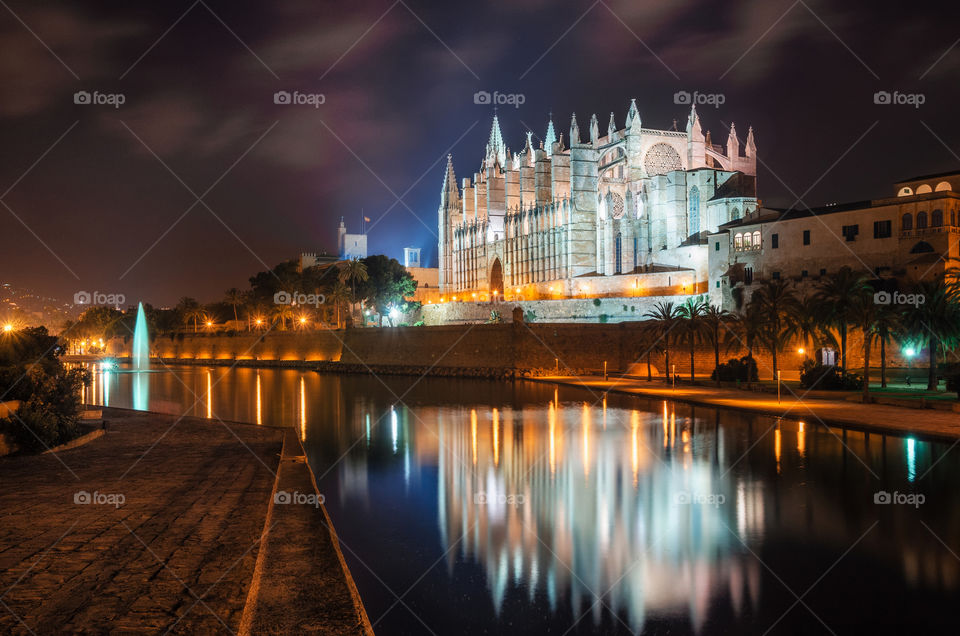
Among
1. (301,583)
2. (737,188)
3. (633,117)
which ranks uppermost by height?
(633,117)

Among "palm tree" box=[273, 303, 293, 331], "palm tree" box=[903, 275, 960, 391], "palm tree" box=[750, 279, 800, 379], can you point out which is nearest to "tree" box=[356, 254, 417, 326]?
"palm tree" box=[273, 303, 293, 331]

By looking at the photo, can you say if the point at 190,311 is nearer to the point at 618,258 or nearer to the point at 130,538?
the point at 618,258

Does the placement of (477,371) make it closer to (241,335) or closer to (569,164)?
(569,164)

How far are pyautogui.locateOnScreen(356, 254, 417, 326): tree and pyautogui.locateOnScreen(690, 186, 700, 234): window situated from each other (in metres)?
32.3

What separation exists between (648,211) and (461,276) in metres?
31.0

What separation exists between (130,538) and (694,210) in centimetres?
5022

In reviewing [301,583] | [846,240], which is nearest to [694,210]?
[846,240]

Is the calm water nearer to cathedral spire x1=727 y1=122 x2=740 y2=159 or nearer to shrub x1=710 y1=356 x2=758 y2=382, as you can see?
shrub x1=710 y1=356 x2=758 y2=382

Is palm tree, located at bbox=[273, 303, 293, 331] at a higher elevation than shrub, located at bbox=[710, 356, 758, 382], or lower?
higher

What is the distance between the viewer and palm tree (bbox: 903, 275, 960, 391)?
26.2 meters

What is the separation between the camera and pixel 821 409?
22.6 meters

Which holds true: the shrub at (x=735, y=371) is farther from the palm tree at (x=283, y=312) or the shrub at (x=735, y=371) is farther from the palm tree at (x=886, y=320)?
the palm tree at (x=283, y=312)

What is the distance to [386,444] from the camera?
19.7 meters

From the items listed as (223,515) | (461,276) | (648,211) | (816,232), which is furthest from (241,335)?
(223,515)
